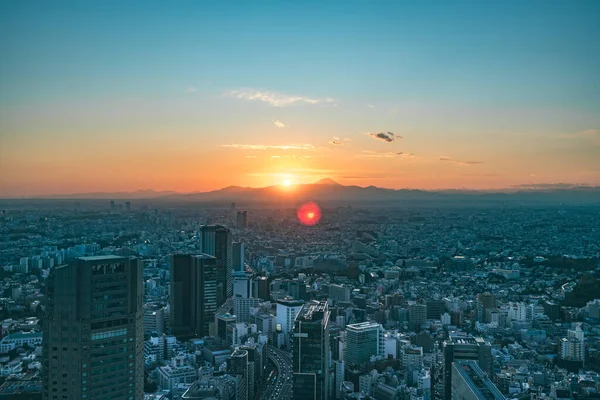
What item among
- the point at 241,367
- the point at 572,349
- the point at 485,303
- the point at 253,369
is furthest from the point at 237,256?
the point at 572,349

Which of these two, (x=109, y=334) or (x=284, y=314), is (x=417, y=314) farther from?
(x=109, y=334)

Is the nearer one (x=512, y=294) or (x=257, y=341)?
(x=257, y=341)

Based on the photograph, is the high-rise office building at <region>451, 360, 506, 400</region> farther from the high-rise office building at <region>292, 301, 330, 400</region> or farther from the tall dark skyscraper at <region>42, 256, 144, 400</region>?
the tall dark skyscraper at <region>42, 256, 144, 400</region>

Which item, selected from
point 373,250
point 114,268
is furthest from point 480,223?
point 114,268

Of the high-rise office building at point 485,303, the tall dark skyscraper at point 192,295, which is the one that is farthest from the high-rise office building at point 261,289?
the high-rise office building at point 485,303

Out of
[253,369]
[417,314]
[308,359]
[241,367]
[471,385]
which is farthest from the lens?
[417,314]

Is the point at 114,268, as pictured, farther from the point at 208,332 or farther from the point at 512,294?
the point at 512,294
